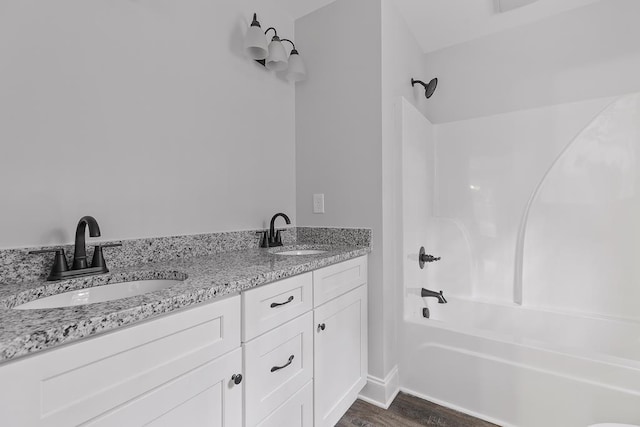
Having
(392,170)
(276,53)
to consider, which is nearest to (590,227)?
(392,170)

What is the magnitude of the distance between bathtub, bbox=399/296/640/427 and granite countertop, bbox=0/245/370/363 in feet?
2.87

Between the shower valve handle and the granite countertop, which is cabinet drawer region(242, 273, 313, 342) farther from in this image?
the shower valve handle

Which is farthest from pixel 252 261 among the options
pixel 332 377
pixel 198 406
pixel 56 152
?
pixel 56 152

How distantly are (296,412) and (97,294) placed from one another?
2.74ft

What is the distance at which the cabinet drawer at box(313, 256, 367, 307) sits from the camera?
1306 mm

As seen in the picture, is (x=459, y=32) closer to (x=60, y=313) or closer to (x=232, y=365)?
(x=232, y=365)

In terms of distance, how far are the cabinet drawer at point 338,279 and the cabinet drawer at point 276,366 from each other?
4.4 inches

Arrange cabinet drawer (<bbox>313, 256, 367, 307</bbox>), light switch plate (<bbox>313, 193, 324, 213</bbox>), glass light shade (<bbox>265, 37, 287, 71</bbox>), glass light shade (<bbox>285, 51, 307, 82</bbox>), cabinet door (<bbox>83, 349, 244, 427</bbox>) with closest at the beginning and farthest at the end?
1. cabinet door (<bbox>83, 349, 244, 427</bbox>)
2. cabinet drawer (<bbox>313, 256, 367, 307</bbox>)
3. glass light shade (<bbox>265, 37, 287, 71</bbox>)
4. glass light shade (<bbox>285, 51, 307, 82</bbox>)
5. light switch plate (<bbox>313, 193, 324, 213</bbox>)

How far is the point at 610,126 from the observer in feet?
6.14

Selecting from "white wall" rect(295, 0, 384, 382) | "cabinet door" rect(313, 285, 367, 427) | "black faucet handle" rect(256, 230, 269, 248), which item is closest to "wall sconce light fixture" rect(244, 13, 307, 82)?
"white wall" rect(295, 0, 384, 382)

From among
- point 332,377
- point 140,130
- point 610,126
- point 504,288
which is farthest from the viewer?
point 504,288

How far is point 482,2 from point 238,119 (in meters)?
1.71

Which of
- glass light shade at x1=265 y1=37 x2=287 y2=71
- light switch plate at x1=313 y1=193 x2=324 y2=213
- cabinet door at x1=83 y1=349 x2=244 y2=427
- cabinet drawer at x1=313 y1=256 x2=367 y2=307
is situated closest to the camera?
cabinet door at x1=83 y1=349 x2=244 y2=427

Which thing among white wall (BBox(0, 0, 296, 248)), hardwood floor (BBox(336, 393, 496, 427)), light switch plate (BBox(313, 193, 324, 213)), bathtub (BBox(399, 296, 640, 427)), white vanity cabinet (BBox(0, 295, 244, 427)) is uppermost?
white wall (BBox(0, 0, 296, 248))
